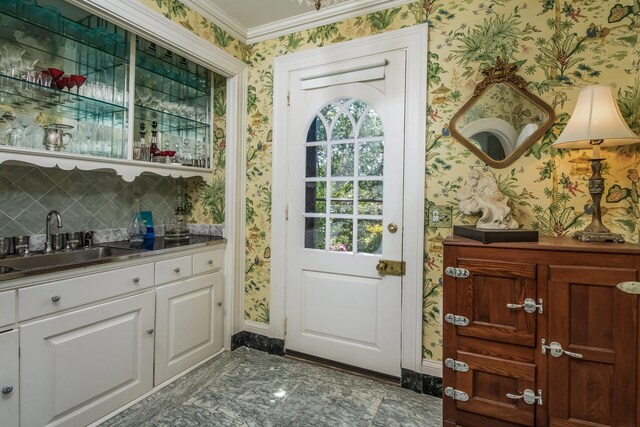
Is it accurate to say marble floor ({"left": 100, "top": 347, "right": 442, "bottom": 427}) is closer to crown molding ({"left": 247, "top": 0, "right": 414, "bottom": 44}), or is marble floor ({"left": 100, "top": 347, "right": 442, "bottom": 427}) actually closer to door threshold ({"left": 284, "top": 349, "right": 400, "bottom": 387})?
door threshold ({"left": 284, "top": 349, "right": 400, "bottom": 387})

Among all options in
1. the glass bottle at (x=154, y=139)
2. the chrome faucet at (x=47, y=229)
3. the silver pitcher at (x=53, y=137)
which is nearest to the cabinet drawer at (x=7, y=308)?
the chrome faucet at (x=47, y=229)

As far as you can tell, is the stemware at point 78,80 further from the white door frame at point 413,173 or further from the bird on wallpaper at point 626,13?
the bird on wallpaper at point 626,13

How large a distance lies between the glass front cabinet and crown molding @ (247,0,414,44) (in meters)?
0.62

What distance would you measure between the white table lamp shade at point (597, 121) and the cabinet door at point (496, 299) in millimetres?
676

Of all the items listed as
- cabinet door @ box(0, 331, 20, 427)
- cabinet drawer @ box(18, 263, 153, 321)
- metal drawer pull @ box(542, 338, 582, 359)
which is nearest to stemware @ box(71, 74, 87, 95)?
cabinet drawer @ box(18, 263, 153, 321)

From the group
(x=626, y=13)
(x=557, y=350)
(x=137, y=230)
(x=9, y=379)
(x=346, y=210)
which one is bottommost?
(x=9, y=379)

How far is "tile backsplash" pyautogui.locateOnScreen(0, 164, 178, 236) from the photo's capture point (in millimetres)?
1937

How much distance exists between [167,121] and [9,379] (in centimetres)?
184

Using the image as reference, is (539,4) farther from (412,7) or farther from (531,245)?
(531,245)

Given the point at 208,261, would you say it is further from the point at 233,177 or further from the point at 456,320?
the point at 456,320

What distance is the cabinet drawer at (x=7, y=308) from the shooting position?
1.42m

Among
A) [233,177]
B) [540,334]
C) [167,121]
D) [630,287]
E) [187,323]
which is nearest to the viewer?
[630,287]

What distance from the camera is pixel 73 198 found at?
2.23 metres

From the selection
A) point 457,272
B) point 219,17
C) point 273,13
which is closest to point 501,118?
point 457,272
